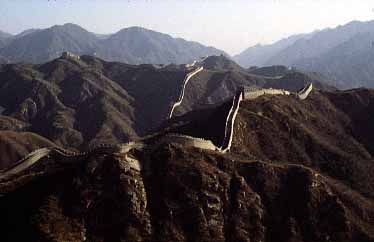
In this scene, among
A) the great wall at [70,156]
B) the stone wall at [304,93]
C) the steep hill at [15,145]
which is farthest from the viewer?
the steep hill at [15,145]

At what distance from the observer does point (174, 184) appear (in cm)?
6881

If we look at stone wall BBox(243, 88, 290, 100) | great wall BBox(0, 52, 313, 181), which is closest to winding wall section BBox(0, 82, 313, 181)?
great wall BBox(0, 52, 313, 181)

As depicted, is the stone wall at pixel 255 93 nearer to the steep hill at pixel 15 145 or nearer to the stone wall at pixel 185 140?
the stone wall at pixel 185 140

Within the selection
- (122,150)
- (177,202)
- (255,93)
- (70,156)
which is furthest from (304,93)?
(70,156)

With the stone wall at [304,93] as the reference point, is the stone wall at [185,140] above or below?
above

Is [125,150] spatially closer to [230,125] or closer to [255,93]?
[230,125]

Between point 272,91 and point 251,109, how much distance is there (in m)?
18.7

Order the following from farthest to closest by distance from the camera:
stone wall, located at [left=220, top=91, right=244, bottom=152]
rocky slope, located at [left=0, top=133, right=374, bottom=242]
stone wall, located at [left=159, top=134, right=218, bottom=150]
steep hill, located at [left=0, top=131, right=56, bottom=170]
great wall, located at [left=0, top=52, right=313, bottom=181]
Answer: steep hill, located at [left=0, top=131, right=56, bottom=170] → stone wall, located at [left=220, top=91, right=244, bottom=152] → stone wall, located at [left=159, top=134, right=218, bottom=150] → great wall, located at [left=0, top=52, right=313, bottom=181] → rocky slope, located at [left=0, top=133, right=374, bottom=242]

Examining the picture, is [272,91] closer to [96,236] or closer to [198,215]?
[198,215]

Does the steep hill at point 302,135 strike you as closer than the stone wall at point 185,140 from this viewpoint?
No

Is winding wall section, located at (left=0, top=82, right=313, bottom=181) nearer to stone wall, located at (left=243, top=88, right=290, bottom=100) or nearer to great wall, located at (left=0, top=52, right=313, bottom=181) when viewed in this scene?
great wall, located at (left=0, top=52, right=313, bottom=181)

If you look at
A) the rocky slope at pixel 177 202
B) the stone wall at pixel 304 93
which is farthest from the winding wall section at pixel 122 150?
the stone wall at pixel 304 93

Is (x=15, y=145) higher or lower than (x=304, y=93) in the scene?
lower

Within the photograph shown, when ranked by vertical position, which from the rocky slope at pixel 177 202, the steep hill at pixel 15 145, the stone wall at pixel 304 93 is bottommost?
the steep hill at pixel 15 145
